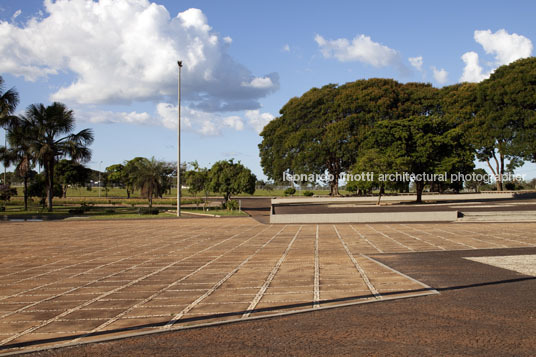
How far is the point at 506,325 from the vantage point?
17.1 feet

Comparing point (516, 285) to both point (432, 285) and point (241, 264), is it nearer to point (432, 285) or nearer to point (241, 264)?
point (432, 285)

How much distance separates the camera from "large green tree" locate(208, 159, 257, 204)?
36812mm

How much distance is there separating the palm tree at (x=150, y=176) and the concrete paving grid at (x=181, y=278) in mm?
20099

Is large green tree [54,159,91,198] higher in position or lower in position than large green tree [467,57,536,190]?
lower

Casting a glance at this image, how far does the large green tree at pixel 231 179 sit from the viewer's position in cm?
3681

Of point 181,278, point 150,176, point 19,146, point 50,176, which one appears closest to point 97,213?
point 50,176

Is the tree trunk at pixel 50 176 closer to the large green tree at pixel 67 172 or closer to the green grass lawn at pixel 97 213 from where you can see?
the green grass lawn at pixel 97 213

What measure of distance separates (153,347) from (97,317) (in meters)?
1.58

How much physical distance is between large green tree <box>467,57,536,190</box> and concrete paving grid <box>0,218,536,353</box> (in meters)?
33.7

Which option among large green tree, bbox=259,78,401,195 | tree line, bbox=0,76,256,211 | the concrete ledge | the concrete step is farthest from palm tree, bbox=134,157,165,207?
the concrete step

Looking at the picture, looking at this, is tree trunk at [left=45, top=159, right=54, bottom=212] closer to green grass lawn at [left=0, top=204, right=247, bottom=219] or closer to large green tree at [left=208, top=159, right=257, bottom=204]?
green grass lawn at [left=0, top=204, right=247, bottom=219]

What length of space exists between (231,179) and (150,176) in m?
7.09

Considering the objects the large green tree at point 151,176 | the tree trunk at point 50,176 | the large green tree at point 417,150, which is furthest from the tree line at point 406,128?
the tree trunk at point 50,176

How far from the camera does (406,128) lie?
128 ft
